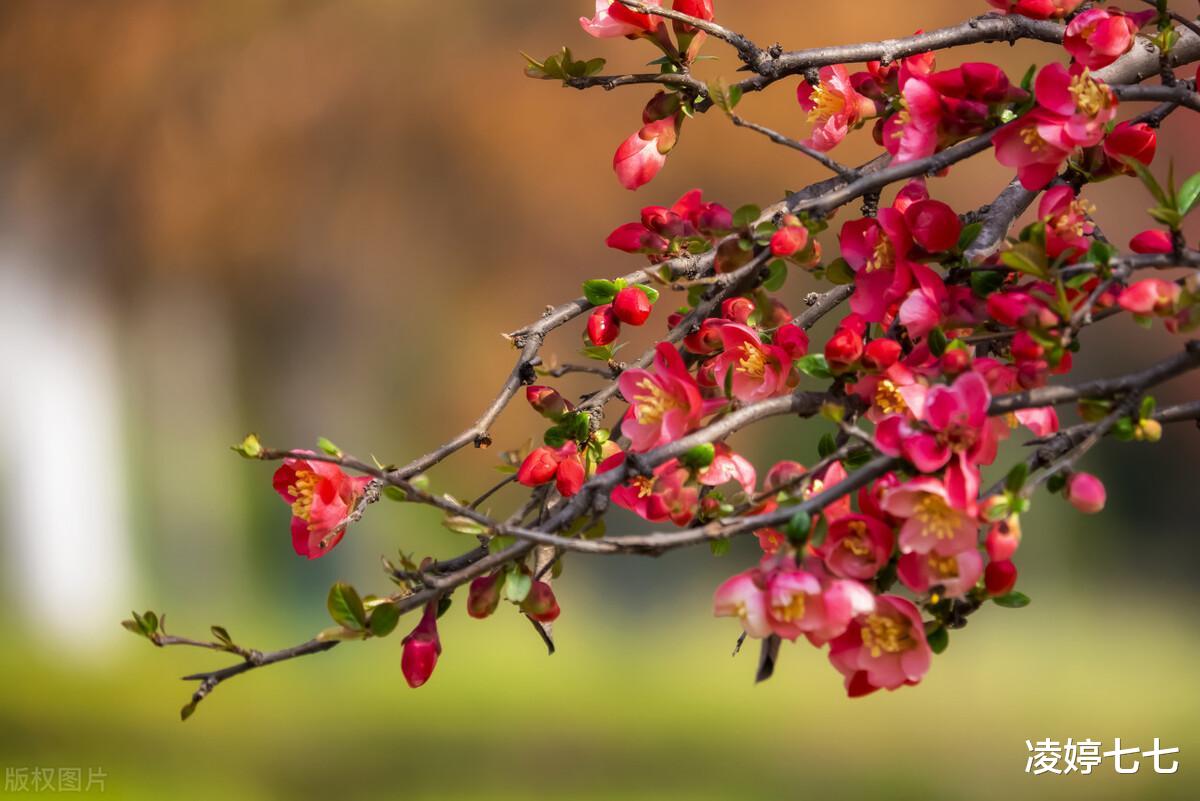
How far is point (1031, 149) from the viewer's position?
1.46 feet

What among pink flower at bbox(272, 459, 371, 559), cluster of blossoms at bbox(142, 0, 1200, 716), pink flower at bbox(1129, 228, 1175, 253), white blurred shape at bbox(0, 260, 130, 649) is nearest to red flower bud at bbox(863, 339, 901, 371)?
cluster of blossoms at bbox(142, 0, 1200, 716)

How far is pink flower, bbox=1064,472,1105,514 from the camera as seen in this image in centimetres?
39

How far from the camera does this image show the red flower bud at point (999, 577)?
1.31 feet

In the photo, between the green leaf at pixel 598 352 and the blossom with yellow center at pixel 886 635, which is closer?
the blossom with yellow center at pixel 886 635

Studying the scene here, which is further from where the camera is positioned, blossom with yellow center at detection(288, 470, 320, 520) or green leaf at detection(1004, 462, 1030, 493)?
blossom with yellow center at detection(288, 470, 320, 520)

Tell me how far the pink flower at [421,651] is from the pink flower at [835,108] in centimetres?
26

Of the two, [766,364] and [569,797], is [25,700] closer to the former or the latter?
[569,797]

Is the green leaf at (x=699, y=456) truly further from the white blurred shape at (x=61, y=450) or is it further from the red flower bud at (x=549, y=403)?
the white blurred shape at (x=61, y=450)

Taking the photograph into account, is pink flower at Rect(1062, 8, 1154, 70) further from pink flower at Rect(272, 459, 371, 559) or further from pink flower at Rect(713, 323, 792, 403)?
pink flower at Rect(272, 459, 371, 559)

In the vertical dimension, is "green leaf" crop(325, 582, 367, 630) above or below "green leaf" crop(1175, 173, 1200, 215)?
below

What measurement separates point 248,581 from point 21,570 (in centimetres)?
41

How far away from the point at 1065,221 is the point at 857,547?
0.49 ft

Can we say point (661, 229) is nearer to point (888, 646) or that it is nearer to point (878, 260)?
point (878, 260)

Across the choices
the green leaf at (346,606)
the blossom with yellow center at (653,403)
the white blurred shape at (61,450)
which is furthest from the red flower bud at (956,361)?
the white blurred shape at (61,450)
